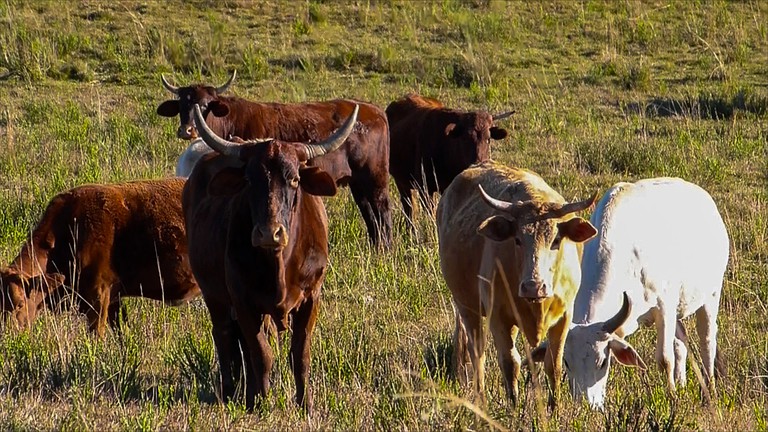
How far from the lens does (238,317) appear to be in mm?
7359

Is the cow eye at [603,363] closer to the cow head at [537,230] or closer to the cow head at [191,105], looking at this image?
the cow head at [537,230]

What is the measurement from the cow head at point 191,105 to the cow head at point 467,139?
7.30 ft

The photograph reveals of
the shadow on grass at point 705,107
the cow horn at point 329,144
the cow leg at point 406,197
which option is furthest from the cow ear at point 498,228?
the shadow on grass at point 705,107

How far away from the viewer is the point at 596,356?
720cm

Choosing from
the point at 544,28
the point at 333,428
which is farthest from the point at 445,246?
the point at 544,28

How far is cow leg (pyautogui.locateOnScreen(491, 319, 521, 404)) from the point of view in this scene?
24.0 feet

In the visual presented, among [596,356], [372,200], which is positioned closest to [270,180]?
[596,356]

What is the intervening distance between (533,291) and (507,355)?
678mm

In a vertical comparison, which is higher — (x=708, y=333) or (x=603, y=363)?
(x=603, y=363)

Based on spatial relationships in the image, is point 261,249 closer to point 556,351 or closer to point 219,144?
point 219,144

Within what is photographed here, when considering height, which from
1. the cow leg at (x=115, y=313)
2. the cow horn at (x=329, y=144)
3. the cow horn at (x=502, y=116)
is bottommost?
→ the cow leg at (x=115, y=313)

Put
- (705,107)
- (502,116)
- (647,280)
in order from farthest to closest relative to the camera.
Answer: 1. (705,107)
2. (502,116)
3. (647,280)

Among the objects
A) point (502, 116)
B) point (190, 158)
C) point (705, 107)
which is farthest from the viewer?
point (705, 107)

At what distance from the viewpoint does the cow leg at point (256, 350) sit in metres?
7.30
